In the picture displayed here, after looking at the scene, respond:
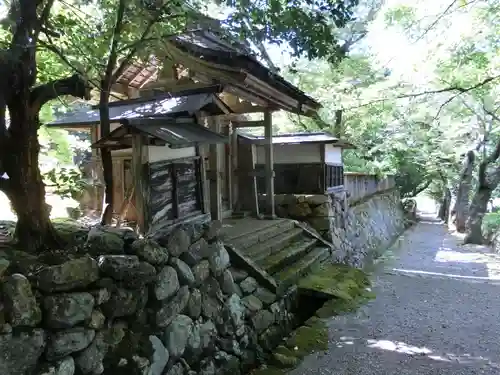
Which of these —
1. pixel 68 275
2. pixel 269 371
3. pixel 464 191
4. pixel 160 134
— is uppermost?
pixel 160 134

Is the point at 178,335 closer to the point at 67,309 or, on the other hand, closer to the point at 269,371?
the point at 269,371

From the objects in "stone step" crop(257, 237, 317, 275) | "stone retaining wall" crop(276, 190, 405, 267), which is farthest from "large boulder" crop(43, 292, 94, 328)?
"stone retaining wall" crop(276, 190, 405, 267)

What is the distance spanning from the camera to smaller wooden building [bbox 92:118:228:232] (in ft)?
16.4

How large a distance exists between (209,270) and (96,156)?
4431mm

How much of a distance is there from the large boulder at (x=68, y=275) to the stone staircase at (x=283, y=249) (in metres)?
3.13

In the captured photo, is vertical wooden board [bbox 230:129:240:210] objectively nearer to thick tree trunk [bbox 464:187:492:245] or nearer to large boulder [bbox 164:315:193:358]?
large boulder [bbox 164:315:193:358]

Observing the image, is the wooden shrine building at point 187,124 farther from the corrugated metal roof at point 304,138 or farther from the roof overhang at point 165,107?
the corrugated metal roof at point 304,138

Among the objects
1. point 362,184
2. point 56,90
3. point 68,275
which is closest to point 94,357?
point 68,275

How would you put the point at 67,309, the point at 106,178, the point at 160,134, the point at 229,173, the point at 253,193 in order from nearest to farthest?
1. the point at 67,309
2. the point at 160,134
3. the point at 106,178
4. the point at 253,193
5. the point at 229,173

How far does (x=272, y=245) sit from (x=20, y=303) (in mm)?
5191

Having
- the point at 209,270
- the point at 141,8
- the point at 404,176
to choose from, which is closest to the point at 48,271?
the point at 209,270

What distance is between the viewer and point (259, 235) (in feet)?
25.6

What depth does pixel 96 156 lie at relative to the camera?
26.9ft

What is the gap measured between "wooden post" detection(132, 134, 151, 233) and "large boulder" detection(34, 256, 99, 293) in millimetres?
1451
